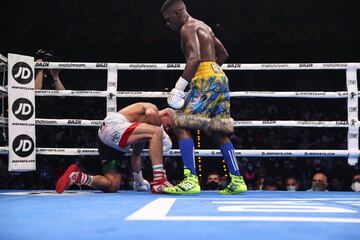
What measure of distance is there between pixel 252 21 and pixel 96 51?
3857 millimetres

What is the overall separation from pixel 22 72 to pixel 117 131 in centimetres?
115

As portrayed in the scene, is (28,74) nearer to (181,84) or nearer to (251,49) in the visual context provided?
(181,84)

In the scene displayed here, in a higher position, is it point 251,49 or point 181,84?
point 251,49

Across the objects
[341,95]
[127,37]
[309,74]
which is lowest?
[341,95]

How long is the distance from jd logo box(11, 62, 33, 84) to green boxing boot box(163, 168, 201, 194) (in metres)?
1.68

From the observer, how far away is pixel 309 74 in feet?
32.8

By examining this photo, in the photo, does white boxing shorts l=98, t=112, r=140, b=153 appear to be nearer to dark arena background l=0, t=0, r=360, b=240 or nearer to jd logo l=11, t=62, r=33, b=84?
jd logo l=11, t=62, r=33, b=84

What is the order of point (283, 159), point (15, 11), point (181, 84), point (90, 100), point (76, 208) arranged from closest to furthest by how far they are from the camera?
point (76, 208) < point (181, 84) < point (283, 159) < point (15, 11) < point (90, 100)

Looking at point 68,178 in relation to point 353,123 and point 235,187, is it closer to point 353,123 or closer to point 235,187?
point 235,187

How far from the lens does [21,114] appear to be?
354 cm

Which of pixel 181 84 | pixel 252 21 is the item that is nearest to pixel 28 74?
pixel 181 84

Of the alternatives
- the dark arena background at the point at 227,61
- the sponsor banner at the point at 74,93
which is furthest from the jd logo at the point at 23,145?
the dark arena background at the point at 227,61

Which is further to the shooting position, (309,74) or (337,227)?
(309,74)

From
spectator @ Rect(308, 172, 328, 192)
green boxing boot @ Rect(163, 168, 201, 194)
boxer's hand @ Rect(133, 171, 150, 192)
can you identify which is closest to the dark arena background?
spectator @ Rect(308, 172, 328, 192)
